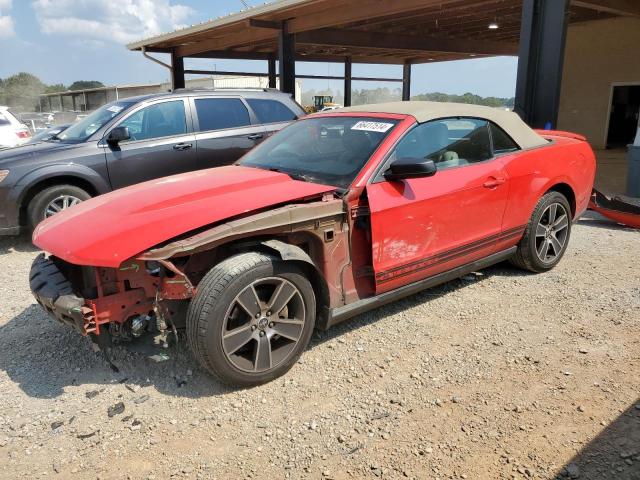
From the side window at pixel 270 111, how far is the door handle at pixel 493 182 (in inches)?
160

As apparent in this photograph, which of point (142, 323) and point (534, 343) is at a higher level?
point (142, 323)

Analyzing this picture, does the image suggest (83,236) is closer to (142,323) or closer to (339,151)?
(142,323)

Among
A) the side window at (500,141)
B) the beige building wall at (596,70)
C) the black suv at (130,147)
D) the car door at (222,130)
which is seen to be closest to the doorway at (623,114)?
the beige building wall at (596,70)

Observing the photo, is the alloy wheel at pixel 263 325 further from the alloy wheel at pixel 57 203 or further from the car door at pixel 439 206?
the alloy wheel at pixel 57 203

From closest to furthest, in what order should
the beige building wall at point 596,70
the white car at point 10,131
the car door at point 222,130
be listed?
the car door at point 222,130 → the white car at point 10,131 → the beige building wall at point 596,70

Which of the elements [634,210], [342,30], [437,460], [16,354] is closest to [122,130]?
[16,354]

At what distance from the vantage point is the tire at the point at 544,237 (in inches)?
182

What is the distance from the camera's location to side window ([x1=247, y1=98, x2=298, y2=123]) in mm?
7332

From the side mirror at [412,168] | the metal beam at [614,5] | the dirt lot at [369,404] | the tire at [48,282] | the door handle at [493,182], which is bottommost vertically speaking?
the dirt lot at [369,404]

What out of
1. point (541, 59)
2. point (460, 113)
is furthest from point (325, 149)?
point (541, 59)

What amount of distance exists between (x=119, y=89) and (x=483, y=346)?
4016 cm

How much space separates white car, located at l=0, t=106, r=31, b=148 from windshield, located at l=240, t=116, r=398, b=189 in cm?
787

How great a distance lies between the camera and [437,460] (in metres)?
2.45

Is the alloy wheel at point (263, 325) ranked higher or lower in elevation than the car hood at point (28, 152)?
lower
